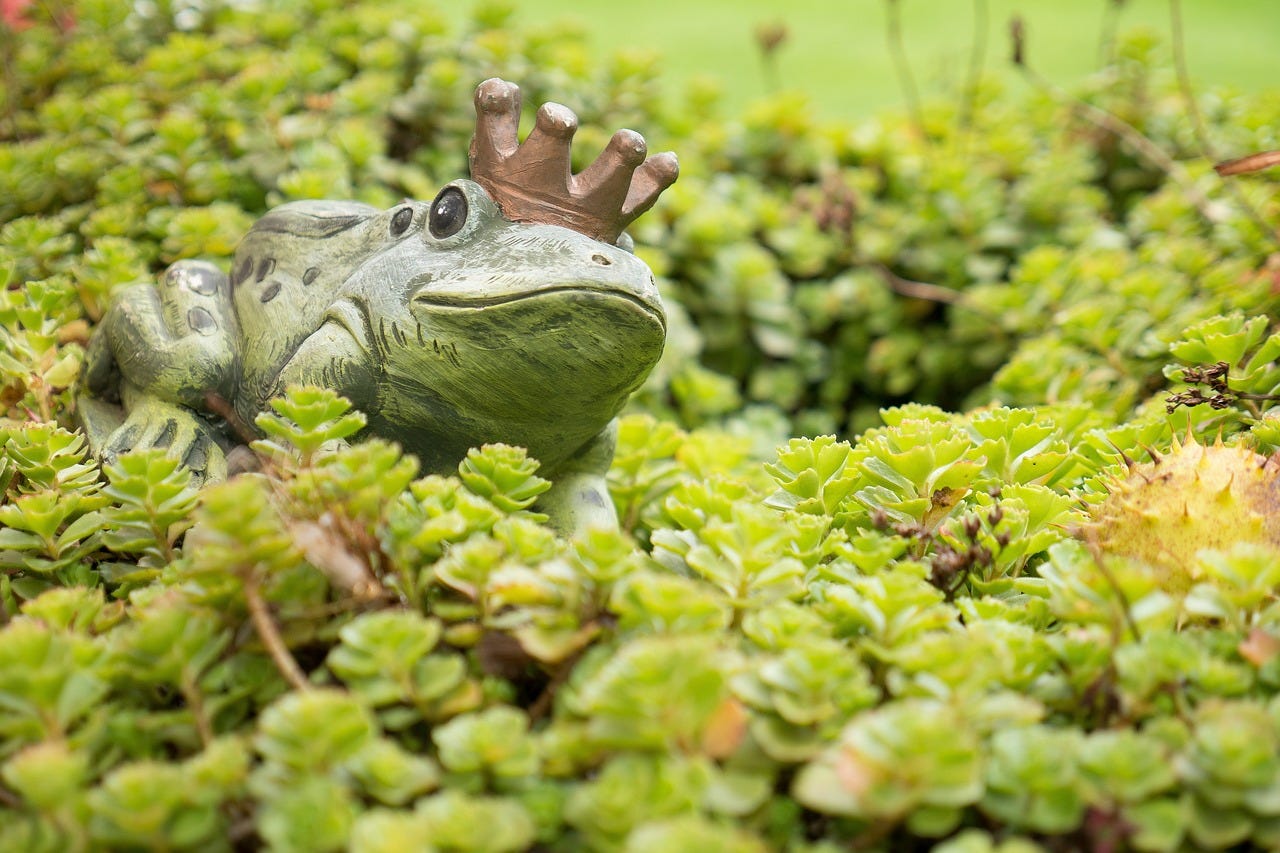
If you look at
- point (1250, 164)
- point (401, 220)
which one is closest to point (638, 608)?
point (401, 220)

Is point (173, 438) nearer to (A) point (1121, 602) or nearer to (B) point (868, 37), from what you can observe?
(A) point (1121, 602)

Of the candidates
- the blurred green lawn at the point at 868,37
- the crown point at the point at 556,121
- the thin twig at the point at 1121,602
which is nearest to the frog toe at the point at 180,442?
the crown point at the point at 556,121

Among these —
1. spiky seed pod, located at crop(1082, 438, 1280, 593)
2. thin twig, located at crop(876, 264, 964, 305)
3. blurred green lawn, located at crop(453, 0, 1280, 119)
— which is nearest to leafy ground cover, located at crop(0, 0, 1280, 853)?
spiky seed pod, located at crop(1082, 438, 1280, 593)

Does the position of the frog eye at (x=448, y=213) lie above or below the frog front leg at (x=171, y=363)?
above

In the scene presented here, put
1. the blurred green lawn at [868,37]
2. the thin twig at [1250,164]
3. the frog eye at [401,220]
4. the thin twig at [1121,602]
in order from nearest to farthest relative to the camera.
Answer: the thin twig at [1121,602] → the frog eye at [401,220] → the thin twig at [1250,164] → the blurred green lawn at [868,37]

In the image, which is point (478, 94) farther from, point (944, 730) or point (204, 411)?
point (944, 730)

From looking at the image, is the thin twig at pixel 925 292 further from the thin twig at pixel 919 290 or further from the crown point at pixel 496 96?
the crown point at pixel 496 96
